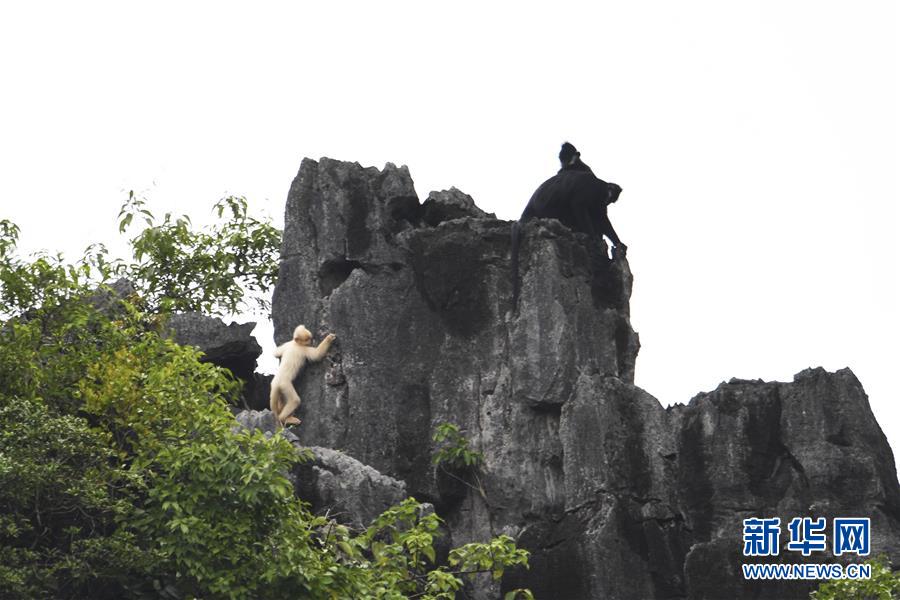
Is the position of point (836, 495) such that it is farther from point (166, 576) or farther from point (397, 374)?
point (166, 576)

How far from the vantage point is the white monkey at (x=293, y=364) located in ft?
91.1

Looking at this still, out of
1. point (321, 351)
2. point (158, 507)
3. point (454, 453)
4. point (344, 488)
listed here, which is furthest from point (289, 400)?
point (158, 507)

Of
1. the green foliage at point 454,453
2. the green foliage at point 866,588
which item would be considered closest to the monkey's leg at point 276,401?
the green foliage at point 454,453

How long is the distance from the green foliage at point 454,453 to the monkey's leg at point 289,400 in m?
2.03

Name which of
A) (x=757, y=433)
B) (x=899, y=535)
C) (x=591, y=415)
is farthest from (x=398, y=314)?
(x=899, y=535)

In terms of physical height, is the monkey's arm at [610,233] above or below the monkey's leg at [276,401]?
above

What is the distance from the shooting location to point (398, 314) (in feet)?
92.3

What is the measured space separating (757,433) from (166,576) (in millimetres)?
7760

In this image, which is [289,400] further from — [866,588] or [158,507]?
[866,588]

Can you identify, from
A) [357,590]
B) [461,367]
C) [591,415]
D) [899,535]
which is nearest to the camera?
[357,590]

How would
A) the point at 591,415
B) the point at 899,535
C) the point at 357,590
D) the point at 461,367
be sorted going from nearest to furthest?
the point at 357,590, the point at 899,535, the point at 591,415, the point at 461,367

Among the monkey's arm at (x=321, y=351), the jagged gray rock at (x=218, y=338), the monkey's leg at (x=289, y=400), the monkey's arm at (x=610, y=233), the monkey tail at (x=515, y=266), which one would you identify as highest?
the monkey's arm at (x=610, y=233)

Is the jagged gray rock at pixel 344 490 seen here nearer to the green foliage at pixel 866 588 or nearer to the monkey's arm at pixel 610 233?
the green foliage at pixel 866 588

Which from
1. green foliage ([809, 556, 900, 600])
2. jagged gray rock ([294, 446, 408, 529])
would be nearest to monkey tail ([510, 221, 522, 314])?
jagged gray rock ([294, 446, 408, 529])
